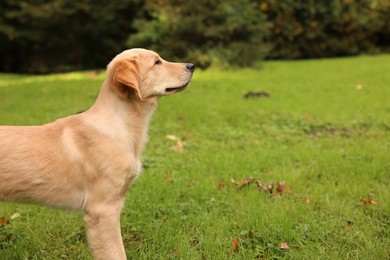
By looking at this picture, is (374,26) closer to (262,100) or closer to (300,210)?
(262,100)

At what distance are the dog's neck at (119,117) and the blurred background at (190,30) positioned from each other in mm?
12980

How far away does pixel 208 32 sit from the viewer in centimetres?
1714

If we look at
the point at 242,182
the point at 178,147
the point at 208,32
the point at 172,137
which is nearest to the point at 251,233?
the point at 242,182

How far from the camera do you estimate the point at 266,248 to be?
12.3 feet

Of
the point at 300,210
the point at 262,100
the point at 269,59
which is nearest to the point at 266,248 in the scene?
the point at 300,210

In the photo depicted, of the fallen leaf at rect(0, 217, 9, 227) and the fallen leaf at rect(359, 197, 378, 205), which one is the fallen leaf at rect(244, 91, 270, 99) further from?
the fallen leaf at rect(0, 217, 9, 227)

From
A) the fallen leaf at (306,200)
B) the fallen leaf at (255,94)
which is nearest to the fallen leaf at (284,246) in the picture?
the fallen leaf at (306,200)

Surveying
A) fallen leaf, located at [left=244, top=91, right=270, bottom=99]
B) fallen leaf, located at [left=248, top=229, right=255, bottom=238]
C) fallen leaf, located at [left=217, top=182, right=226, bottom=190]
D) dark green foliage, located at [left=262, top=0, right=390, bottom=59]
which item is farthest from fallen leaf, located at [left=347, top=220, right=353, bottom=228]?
dark green foliage, located at [left=262, top=0, right=390, bottom=59]

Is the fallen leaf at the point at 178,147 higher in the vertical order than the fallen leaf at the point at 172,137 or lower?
higher

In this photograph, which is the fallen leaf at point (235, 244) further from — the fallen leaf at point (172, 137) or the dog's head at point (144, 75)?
the fallen leaf at point (172, 137)

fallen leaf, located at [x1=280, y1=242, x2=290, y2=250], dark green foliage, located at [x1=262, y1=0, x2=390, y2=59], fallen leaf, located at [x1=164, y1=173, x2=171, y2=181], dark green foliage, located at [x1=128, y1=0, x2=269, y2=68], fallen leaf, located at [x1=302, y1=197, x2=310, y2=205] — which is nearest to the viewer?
fallen leaf, located at [x1=280, y1=242, x2=290, y2=250]

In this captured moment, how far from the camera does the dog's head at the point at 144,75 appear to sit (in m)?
3.43

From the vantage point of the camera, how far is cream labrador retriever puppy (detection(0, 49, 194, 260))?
321 centimetres

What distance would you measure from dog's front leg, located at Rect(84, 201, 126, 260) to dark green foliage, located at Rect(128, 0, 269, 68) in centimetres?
1390
